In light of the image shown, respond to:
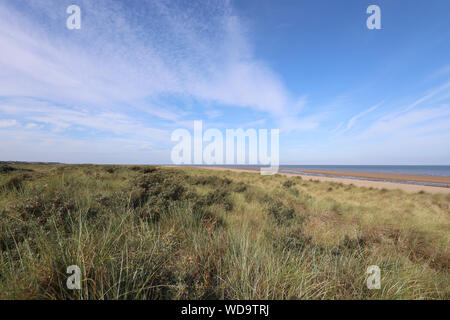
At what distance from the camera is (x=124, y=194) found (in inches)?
159

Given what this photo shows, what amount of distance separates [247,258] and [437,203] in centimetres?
1477

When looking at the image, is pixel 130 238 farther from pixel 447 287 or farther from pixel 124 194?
pixel 447 287

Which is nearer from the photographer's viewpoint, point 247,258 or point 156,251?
point 156,251

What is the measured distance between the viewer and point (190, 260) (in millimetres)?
1852

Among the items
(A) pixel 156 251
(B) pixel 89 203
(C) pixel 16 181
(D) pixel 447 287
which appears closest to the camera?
(A) pixel 156 251

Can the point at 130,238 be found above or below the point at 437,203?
above

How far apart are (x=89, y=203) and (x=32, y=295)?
2.43 metres
